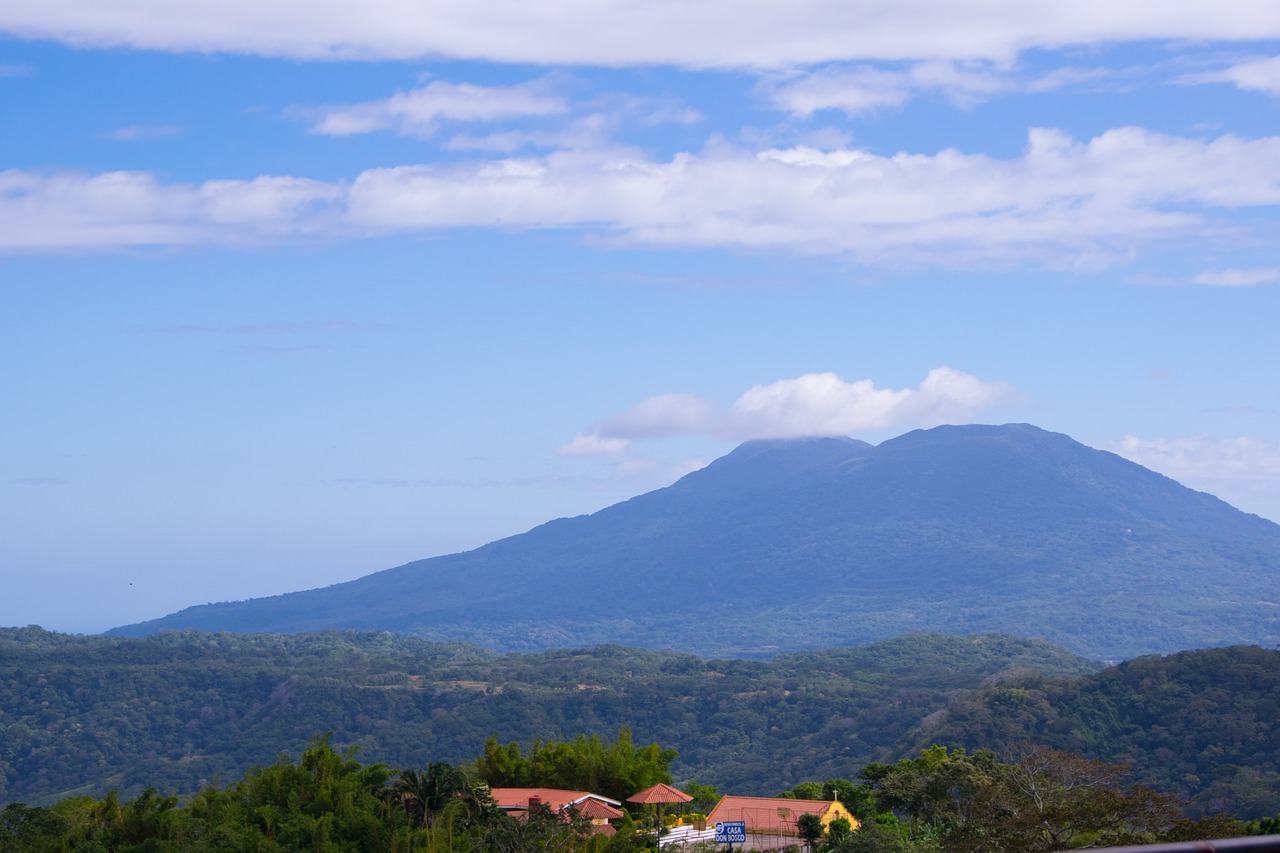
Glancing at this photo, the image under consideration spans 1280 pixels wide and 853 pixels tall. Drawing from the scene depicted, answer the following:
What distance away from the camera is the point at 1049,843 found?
93.5ft

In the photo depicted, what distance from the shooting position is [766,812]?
40781 mm

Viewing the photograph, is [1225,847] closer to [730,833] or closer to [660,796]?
[730,833]

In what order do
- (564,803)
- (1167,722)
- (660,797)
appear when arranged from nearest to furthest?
(564,803) → (660,797) → (1167,722)

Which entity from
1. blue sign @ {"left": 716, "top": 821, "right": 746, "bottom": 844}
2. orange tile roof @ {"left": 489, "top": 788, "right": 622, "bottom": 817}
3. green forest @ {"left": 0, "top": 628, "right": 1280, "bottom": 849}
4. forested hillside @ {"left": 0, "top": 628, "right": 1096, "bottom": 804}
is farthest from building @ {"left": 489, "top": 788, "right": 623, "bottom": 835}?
forested hillside @ {"left": 0, "top": 628, "right": 1096, "bottom": 804}

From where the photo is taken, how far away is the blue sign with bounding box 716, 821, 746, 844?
1385 inches

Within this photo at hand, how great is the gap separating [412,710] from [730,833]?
7326 centimetres

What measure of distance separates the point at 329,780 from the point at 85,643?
12102 centimetres

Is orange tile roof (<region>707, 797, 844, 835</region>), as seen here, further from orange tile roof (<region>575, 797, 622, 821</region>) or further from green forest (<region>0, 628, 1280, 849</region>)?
green forest (<region>0, 628, 1280, 849</region>)

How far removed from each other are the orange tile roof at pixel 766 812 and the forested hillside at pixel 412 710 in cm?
4092

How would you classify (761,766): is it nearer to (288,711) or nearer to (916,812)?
(288,711)

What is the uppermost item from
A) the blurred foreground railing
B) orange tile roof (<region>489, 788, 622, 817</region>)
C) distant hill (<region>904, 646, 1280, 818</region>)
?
the blurred foreground railing

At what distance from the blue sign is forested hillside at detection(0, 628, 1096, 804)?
4725 cm

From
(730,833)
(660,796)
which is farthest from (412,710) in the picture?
(730,833)

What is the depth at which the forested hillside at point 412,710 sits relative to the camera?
94.2m
